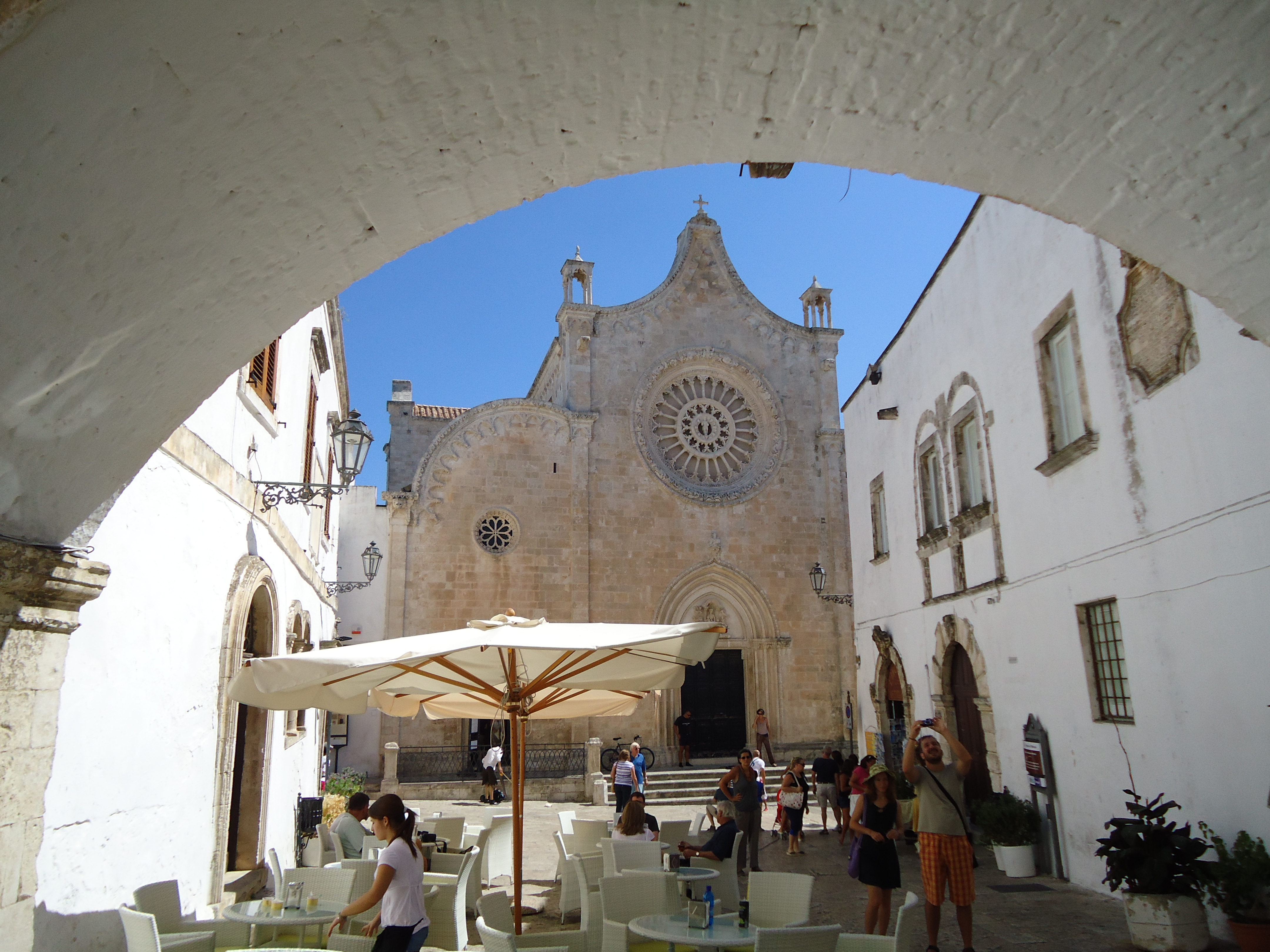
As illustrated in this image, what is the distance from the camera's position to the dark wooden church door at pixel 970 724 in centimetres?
1122

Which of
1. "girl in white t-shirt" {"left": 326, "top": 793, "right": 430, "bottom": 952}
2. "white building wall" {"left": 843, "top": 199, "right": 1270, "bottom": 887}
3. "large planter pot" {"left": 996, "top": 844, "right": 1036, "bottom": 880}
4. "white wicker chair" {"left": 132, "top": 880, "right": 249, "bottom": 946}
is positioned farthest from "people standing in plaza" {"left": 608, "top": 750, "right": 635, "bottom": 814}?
"girl in white t-shirt" {"left": 326, "top": 793, "right": 430, "bottom": 952}

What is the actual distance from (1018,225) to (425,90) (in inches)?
338

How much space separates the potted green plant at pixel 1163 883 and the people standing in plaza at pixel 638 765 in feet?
31.8

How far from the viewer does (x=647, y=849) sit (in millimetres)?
7672

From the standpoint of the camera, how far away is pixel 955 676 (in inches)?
470

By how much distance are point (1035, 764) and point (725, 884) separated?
Answer: 13.5 feet

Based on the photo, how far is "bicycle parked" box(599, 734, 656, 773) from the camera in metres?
19.3

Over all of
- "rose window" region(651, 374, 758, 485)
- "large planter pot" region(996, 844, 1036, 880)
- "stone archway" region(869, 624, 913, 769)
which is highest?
"rose window" region(651, 374, 758, 485)

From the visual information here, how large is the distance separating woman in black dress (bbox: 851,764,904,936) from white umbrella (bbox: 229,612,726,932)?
4.98ft

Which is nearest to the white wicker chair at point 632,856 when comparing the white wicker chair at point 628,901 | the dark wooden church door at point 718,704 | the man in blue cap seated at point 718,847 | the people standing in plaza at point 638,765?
the man in blue cap seated at point 718,847

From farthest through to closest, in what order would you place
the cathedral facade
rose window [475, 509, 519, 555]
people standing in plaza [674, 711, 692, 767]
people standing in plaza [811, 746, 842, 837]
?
rose window [475, 509, 519, 555] < the cathedral facade < people standing in plaza [674, 711, 692, 767] < people standing in plaza [811, 746, 842, 837]

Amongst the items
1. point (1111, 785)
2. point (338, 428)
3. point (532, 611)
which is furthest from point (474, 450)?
point (1111, 785)

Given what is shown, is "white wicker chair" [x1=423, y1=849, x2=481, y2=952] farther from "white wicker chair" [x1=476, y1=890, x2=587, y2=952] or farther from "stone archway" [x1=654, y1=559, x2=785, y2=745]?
"stone archway" [x1=654, y1=559, x2=785, y2=745]

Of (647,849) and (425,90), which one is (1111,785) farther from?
(425,90)
